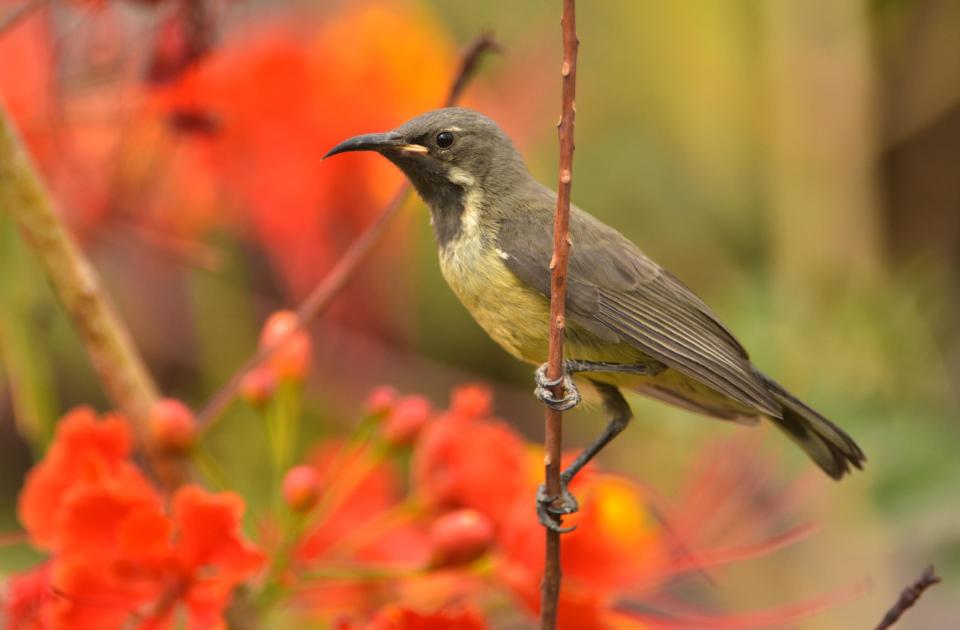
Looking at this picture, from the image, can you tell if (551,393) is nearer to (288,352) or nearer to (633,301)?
(288,352)

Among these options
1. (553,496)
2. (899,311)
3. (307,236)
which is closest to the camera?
(553,496)

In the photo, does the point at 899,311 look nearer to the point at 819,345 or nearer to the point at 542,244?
the point at 819,345

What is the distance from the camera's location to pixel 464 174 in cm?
200

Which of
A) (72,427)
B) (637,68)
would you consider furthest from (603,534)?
(637,68)

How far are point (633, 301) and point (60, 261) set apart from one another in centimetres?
89

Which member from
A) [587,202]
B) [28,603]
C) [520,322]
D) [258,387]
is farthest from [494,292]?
[587,202]

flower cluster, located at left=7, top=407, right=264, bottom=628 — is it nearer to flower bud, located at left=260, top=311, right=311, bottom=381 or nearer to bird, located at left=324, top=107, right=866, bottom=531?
flower bud, located at left=260, top=311, right=311, bottom=381

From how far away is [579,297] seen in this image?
1.88 meters

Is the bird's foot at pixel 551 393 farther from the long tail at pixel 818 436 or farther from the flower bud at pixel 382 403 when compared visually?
the long tail at pixel 818 436

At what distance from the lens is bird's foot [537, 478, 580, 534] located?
140 centimetres

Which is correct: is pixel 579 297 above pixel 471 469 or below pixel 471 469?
above

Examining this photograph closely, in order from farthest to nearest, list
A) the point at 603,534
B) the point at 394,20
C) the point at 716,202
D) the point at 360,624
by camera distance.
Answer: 1. the point at 716,202
2. the point at 394,20
3. the point at 603,534
4. the point at 360,624

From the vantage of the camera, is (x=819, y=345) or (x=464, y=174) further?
(x=819, y=345)

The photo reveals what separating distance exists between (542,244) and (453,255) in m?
0.15
